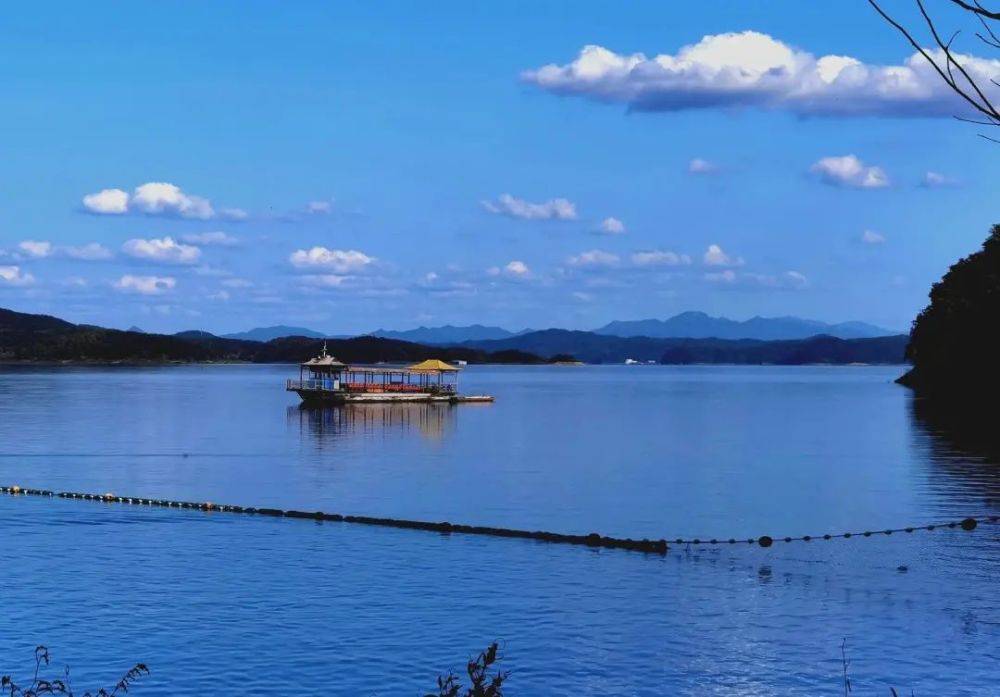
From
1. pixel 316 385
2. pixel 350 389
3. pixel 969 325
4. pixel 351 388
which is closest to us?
pixel 969 325

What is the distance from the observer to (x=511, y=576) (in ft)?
124

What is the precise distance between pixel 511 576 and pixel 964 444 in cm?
6023

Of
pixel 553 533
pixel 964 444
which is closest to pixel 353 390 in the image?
pixel 964 444

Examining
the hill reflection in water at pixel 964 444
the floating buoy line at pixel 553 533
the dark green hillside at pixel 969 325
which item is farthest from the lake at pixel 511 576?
the dark green hillside at pixel 969 325

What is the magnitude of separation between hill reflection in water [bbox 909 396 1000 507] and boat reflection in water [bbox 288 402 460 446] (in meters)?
39.5

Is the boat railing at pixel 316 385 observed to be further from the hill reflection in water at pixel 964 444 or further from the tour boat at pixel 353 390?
the hill reflection in water at pixel 964 444

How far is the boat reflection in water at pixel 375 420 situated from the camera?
338ft

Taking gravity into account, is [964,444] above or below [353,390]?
below

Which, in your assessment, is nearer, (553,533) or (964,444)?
(553,533)

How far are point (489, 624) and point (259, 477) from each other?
40.1 meters

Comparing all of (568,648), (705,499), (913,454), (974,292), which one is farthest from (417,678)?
(974,292)

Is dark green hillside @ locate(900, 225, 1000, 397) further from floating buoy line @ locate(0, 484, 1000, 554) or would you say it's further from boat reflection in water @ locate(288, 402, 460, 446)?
floating buoy line @ locate(0, 484, 1000, 554)

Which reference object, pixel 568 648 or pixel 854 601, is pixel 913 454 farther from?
pixel 568 648

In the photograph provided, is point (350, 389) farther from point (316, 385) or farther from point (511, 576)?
point (511, 576)
